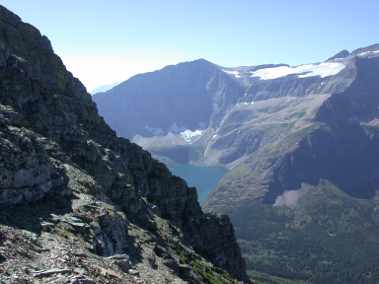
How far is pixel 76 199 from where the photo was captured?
70250mm

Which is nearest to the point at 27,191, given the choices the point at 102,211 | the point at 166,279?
the point at 102,211

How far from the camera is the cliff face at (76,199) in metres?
48.0

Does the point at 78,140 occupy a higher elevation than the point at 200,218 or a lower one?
higher

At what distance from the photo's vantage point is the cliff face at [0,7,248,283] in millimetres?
47969

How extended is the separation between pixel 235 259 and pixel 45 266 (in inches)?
4192

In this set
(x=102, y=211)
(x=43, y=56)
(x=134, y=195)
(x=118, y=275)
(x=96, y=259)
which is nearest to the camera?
(x=118, y=275)

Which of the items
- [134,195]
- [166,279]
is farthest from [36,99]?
[166,279]

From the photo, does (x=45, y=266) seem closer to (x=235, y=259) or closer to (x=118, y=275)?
(x=118, y=275)

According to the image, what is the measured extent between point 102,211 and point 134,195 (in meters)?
27.7

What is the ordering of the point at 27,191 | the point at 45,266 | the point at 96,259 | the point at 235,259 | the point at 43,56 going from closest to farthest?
the point at 45,266, the point at 96,259, the point at 27,191, the point at 43,56, the point at 235,259

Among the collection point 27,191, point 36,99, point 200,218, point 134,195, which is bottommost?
point 200,218

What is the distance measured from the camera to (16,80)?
98.1 meters

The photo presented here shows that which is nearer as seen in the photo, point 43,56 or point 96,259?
point 96,259

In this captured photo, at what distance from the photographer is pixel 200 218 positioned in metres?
139
